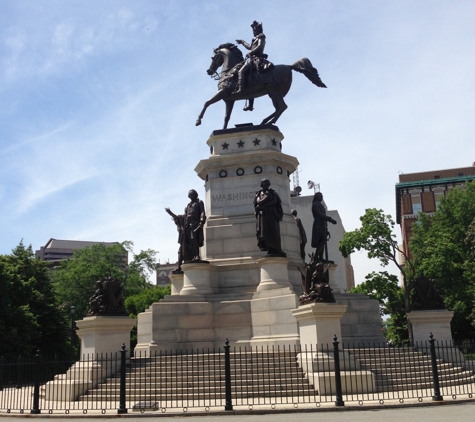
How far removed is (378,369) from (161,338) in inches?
308

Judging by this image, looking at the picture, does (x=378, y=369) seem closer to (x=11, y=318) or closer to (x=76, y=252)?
(x=11, y=318)

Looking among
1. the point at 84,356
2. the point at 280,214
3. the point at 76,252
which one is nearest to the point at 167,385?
the point at 84,356

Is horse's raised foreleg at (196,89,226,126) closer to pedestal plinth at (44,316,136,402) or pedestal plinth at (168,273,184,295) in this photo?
pedestal plinth at (168,273,184,295)

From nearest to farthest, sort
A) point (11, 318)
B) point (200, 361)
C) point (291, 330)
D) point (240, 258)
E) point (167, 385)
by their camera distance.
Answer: point (167, 385), point (200, 361), point (291, 330), point (240, 258), point (11, 318)

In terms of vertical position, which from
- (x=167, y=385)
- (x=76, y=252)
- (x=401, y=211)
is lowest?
(x=167, y=385)

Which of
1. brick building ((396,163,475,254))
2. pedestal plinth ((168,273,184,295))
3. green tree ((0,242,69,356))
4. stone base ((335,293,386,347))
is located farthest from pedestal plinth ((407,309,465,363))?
brick building ((396,163,475,254))

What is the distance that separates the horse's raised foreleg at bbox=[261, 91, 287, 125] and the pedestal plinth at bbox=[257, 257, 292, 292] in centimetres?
765

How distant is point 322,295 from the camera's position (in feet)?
52.8

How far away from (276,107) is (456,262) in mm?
23174

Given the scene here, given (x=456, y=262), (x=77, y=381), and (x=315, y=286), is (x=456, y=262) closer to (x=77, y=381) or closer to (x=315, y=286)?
(x=315, y=286)

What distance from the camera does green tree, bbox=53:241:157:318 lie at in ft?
189

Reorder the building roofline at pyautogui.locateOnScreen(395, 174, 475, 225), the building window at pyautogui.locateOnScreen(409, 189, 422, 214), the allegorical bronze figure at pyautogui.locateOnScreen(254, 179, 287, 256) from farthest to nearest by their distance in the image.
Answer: the building window at pyautogui.locateOnScreen(409, 189, 422, 214) → the building roofline at pyautogui.locateOnScreen(395, 174, 475, 225) → the allegorical bronze figure at pyautogui.locateOnScreen(254, 179, 287, 256)

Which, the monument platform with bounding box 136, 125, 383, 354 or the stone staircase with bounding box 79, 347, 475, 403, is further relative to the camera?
the monument platform with bounding box 136, 125, 383, 354

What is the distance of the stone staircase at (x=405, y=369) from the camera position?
1559cm
